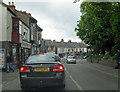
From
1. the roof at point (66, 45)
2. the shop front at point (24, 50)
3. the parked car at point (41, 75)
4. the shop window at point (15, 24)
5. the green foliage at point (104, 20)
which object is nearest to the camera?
the parked car at point (41, 75)

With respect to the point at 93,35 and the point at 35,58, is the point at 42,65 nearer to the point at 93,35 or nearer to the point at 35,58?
the point at 35,58

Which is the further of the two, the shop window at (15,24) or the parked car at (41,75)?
the shop window at (15,24)

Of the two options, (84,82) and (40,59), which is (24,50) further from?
(40,59)

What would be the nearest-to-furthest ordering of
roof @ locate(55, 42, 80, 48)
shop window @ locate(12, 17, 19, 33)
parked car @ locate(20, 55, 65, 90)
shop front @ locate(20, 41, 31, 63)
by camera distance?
parked car @ locate(20, 55, 65, 90)
shop window @ locate(12, 17, 19, 33)
shop front @ locate(20, 41, 31, 63)
roof @ locate(55, 42, 80, 48)

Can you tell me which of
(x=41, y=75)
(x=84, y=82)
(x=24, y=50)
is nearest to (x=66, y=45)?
(x=24, y=50)

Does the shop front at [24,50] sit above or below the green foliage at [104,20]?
below

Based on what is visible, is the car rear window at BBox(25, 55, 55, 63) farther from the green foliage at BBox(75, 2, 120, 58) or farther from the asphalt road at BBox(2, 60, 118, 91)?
the green foliage at BBox(75, 2, 120, 58)

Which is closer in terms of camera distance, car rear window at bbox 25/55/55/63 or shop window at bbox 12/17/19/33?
car rear window at bbox 25/55/55/63

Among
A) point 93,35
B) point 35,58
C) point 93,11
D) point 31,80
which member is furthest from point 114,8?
point 31,80

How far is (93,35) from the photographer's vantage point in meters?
19.5

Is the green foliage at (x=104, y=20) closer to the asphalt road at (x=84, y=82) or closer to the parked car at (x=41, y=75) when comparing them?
the asphalt road at (x=84, y=82)

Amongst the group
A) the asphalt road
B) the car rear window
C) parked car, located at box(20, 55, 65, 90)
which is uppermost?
the car rear window

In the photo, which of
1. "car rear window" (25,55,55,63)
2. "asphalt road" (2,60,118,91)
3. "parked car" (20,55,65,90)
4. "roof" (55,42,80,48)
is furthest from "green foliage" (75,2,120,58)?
"roof" (55,42,80,48)

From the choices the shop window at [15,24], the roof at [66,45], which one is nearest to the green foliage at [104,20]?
the shop window at [15,24]
